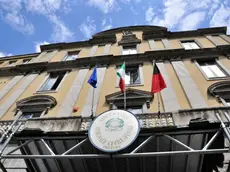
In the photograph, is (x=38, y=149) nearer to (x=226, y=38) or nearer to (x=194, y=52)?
(x=194, y=52)

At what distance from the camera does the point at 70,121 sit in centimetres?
974

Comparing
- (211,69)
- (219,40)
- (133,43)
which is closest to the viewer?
(211,69)

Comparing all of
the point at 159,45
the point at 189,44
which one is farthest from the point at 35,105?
the point at 189,44

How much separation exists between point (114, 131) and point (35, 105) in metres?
8.48

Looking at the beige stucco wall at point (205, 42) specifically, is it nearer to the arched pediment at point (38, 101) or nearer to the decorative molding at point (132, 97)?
the decorative molding at point (132, 97)

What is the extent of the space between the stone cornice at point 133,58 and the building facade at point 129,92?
0.26ft

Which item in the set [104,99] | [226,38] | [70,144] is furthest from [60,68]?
[226,38]

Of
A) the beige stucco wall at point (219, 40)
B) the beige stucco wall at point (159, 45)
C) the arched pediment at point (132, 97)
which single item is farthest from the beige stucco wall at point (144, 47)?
the arched pediment at point (132, 97)

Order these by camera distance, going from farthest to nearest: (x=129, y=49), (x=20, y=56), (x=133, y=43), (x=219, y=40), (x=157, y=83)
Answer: (x=20, y=56)
(x=133, y=43)
(x=129, y=49)
(x=219, y=40)
(x=157, y=83)

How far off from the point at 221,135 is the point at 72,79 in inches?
475

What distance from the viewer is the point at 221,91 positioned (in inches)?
491

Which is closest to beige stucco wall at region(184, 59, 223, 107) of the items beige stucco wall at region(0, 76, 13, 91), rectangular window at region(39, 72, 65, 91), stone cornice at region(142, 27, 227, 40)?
stone cornice at region(142, 27, 227, 40)

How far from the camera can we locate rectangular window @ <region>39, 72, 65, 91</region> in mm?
16328

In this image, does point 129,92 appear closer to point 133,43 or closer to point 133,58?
point 133,58
